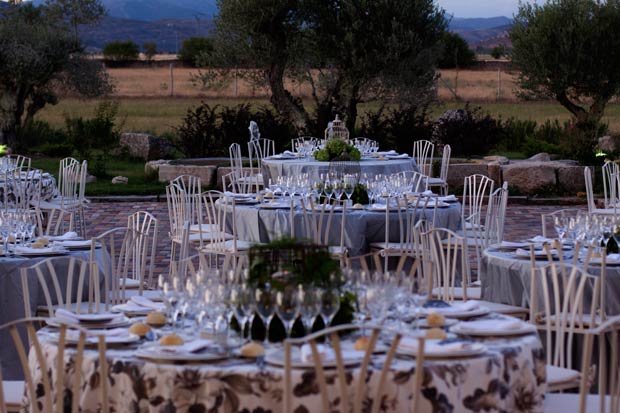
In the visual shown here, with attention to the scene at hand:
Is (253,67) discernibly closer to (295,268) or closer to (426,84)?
(426,84)

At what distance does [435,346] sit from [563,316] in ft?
4.79

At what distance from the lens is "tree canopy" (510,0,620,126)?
1886cm

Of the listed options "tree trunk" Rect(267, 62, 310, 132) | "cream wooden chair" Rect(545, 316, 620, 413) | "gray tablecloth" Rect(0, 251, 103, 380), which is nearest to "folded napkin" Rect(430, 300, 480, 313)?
"cream wooden chair" Rect(545, 316, 620, 413)

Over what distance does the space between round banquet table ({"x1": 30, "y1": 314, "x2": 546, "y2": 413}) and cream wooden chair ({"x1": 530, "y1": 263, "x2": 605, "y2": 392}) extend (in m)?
0.34

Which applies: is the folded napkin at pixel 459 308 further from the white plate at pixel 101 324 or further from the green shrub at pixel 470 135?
the green shrub at pixel 470 135

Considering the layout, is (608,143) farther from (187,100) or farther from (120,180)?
(187,100)

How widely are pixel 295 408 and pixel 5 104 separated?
18.2 meters

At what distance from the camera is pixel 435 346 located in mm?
3869

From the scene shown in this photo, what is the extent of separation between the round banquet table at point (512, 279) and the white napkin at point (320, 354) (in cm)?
266

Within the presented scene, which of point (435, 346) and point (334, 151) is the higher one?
point (334, 151)

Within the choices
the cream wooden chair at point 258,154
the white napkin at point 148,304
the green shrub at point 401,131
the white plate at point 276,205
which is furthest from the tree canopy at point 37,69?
the white napkin at point 148,304

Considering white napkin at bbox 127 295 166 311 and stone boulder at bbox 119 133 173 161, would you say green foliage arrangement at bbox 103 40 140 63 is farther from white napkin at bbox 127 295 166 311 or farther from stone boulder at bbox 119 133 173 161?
white napkin at bbox 127 295 166 311

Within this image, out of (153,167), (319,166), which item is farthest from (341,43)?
(319,166)

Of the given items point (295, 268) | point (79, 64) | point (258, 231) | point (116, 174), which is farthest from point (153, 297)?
point (79, 64)
